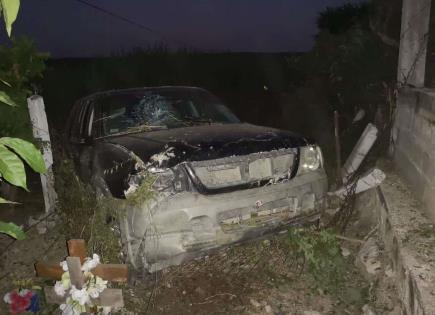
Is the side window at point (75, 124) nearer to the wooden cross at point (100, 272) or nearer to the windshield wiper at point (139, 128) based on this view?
the windshield wiper at point (139, 128)

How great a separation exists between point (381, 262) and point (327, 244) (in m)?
0.52

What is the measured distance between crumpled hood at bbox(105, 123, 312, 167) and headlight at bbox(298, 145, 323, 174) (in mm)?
70

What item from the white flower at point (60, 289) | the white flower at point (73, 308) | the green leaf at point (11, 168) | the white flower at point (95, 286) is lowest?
the white flower at point (73, 308)

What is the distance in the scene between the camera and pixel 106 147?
149 inches

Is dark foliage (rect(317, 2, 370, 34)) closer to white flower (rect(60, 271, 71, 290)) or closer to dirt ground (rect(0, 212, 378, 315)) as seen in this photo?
dirt ground (rect(0, 212, 378, 315))

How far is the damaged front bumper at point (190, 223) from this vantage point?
9.95 ft

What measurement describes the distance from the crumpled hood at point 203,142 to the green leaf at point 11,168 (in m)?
1.82

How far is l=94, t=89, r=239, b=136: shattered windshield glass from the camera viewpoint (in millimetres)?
4250

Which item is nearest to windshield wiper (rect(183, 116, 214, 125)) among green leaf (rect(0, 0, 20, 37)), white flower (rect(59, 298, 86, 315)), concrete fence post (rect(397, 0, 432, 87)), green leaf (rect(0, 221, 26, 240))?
white flower (rect(59, 298, 86, 315))

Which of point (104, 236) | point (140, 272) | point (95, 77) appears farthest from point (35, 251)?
point (95, 77)

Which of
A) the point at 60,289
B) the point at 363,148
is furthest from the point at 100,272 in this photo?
the point at 363,148

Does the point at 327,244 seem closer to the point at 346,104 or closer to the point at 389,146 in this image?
the point at 389,146

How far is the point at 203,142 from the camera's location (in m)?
3.40

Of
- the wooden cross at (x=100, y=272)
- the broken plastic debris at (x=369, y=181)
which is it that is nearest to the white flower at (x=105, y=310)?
the wooden cross at (x=100, y=272)
